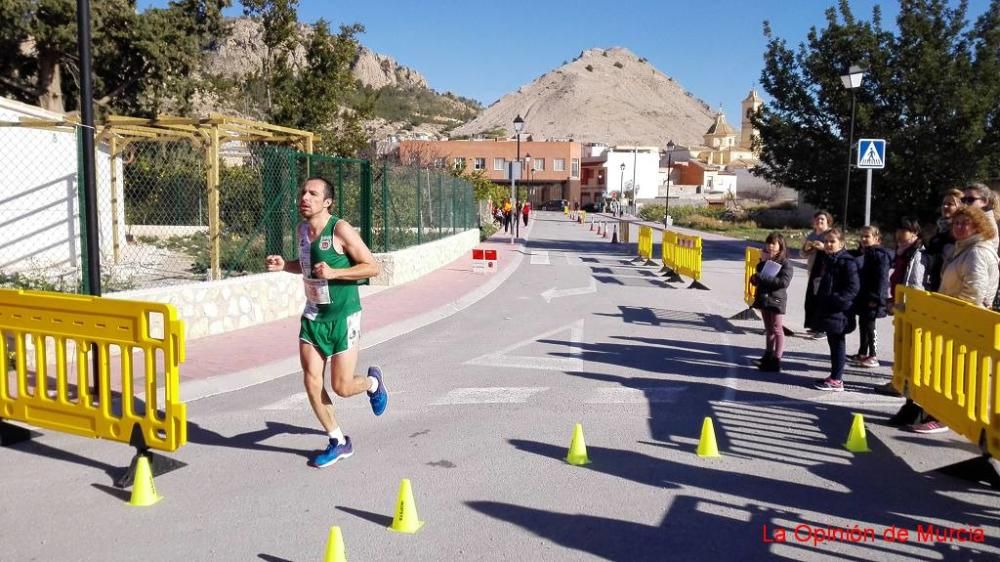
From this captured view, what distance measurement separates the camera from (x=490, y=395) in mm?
7312

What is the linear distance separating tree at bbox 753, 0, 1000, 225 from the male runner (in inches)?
931

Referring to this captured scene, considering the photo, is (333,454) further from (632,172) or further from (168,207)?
(632,172)

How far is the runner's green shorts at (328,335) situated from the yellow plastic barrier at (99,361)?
2.62 ft

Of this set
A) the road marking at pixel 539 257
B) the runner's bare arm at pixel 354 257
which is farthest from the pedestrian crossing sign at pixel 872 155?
the runner's bare arm at pixel 354 257

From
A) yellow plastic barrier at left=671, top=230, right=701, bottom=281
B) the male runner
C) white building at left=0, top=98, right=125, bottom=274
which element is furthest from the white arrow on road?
the male runner

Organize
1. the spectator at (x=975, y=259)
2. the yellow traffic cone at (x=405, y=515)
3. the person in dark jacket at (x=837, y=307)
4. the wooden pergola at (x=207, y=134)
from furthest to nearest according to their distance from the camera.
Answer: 1. the wooden pergola at (x=207, y=134)
2. the person in dark jacket at (x=837, y=307)
3. the spectator at (x=975, y=259)
4. the yellow traffic cone at (x=405, y=515)

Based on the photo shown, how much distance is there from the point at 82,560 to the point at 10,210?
1202 centimetres

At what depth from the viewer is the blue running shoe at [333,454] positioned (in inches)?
207

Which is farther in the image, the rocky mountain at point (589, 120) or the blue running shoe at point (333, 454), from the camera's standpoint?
the rocky mountain at point (589, 120)

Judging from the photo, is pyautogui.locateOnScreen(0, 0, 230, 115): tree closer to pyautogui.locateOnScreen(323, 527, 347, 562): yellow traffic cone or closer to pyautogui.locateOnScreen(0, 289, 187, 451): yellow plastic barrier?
pyautogui.locateOnScreen(0, 289, 187, 451): yellow plastic barrier

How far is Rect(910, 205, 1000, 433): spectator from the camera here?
5828 millimetres

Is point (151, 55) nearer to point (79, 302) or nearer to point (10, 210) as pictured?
point (10, 210)

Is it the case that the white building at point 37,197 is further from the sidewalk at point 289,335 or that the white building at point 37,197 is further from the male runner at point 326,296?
the male runner at point 326,296

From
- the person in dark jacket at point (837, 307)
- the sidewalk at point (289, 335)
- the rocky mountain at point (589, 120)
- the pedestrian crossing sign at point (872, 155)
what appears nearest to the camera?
the person in dark jacket at point (837, 307)
